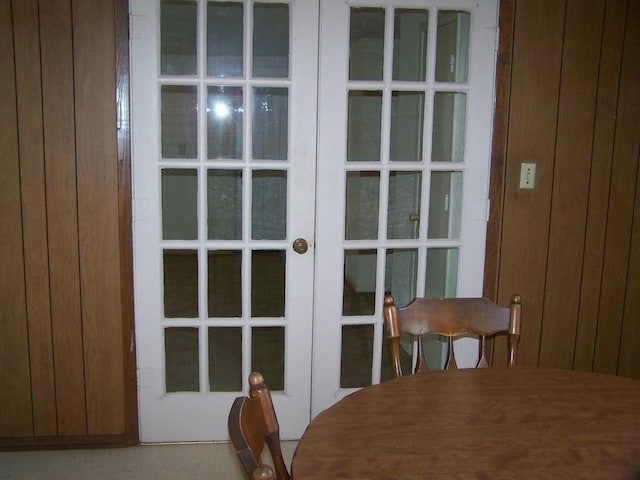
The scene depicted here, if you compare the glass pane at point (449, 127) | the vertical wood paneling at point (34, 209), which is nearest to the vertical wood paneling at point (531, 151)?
the glass pane at point (449, 127)

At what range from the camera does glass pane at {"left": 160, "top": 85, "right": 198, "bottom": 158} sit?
2.54 meters

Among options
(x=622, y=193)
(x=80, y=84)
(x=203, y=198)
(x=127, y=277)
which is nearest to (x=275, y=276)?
(x=203, y=198)

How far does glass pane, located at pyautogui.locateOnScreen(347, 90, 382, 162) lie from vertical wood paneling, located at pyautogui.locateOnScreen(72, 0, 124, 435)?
1.04 metres

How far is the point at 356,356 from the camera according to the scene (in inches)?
110

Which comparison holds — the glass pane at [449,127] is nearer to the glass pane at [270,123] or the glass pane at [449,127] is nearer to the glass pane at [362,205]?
the glass pane at [362,205]

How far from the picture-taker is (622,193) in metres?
2.79

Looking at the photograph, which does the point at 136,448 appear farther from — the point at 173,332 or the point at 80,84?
the point at 80,84

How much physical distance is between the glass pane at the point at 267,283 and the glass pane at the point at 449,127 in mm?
879

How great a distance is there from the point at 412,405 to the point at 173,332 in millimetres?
1611

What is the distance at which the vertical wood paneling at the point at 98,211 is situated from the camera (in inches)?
95.2

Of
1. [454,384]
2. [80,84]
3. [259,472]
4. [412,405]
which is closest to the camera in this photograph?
[259,472]

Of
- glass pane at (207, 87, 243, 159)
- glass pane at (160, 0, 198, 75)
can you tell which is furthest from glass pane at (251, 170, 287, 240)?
glass pane at (160, 0, 198, 75)

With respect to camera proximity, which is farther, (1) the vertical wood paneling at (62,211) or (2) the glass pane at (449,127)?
(2) the glass pane at (449,127)

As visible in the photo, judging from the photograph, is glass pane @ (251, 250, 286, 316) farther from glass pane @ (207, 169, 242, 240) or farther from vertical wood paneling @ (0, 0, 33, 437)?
vertical wood paneling @ (0, 0, 33, 437)
